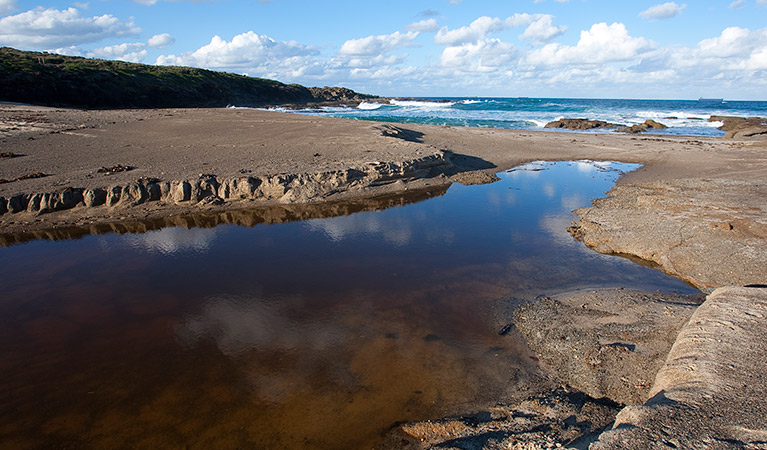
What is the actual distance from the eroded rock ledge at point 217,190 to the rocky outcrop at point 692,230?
6489 millimetres

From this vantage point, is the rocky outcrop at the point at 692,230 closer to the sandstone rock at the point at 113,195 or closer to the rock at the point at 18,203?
the sandstone rock at the point at 113,195

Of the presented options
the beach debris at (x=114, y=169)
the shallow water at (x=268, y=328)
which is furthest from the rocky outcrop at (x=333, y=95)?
the shallow water at (x=268, y=328)

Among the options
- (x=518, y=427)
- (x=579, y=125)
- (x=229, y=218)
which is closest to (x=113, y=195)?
(x=229, y=218)

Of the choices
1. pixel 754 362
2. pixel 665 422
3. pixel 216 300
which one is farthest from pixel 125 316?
pixel 754 362

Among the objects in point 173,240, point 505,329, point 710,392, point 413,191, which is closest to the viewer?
point 710,392

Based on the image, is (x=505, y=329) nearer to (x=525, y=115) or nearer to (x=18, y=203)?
(x=18, y=203)

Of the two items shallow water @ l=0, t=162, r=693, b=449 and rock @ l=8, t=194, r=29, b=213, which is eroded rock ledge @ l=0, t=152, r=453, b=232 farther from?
shallow water @ l=0, t=162, r=693, b=449

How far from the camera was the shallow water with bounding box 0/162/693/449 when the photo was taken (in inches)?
169

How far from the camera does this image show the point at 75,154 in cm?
1339

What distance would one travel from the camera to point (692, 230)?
848cm

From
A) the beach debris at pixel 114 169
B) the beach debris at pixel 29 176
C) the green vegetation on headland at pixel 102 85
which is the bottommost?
the beach debris at pixel 29 176

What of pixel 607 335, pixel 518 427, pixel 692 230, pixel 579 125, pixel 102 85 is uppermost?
pixel 102 85

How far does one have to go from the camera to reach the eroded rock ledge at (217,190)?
1012 centimetres

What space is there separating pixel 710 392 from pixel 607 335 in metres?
1.88
